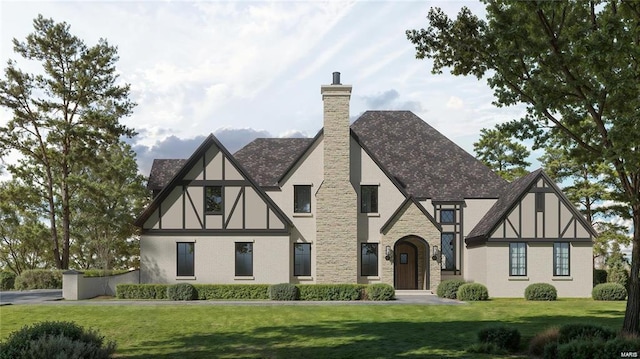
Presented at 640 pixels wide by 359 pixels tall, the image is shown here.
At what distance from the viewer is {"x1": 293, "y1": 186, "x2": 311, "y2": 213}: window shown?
114 ft

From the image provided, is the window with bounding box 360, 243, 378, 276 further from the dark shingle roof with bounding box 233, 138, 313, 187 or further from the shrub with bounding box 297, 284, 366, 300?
the dark shingle roof with bounding box 233, 138, 313, 187

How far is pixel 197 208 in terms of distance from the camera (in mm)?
32938

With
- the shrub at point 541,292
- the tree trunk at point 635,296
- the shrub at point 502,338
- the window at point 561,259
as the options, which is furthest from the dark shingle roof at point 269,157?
the tree trunk at point 635,296

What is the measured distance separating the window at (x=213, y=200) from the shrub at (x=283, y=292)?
5.74 meters

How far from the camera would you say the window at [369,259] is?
113ft

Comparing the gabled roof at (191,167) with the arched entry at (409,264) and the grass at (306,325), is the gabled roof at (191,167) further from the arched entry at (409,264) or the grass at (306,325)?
the arched entry at (409,264)

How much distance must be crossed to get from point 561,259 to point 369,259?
36.5ft

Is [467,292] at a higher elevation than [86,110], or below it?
below

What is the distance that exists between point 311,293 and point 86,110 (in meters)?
22.7

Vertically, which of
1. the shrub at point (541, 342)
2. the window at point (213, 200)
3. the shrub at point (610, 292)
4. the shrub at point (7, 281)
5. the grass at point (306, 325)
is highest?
the window at point (213, 200)

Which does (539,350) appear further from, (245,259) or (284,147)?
(284,147)

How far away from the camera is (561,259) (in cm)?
3397

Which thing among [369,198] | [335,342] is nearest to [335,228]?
[369,198]

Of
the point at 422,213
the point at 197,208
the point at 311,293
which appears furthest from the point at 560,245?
the point at 197,208
